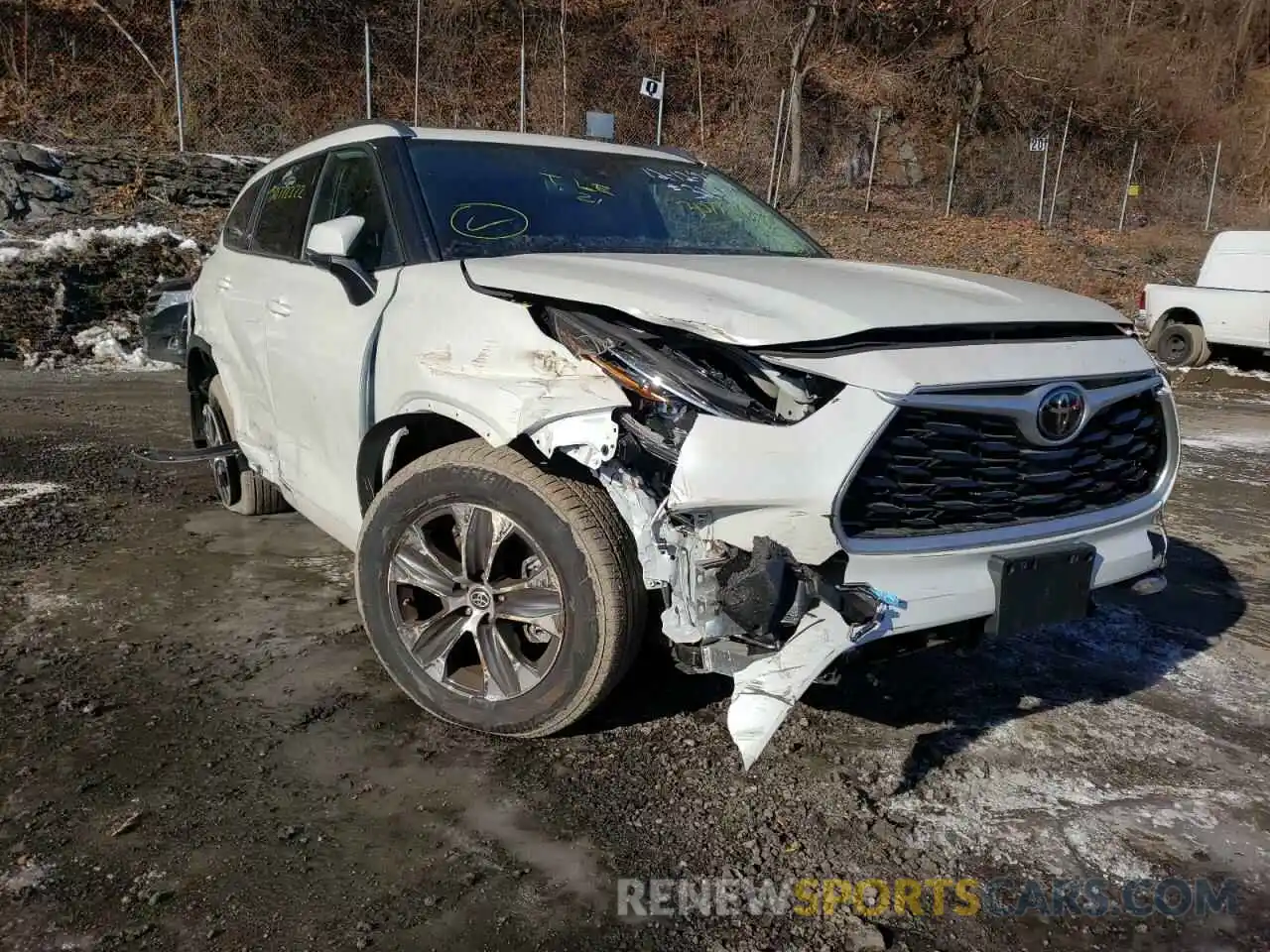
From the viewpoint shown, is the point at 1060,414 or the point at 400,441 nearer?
the point at 1060,414

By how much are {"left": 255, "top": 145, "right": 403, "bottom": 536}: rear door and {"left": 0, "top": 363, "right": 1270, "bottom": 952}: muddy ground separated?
63cm

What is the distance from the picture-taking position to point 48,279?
35.9 feet

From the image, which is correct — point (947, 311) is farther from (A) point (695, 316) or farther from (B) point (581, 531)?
(B) point (581, 531)

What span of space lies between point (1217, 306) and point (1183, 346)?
64cm

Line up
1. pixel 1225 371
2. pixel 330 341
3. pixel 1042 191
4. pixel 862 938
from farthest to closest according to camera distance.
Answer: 1. pixel 1042 191
2. pixel 1225 371
3. pixel 330 341
4. pixel 862 938

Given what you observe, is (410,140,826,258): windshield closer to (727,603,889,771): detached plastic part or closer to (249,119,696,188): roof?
(249,119,696,188): roof

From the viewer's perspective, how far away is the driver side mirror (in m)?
3.20

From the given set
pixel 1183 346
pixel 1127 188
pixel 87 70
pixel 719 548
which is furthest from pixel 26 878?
pixel 1127 188

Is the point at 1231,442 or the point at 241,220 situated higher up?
the point at 241,220

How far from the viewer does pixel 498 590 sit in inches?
113

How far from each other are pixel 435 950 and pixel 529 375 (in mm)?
1408

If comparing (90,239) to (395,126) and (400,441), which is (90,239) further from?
(400,441)

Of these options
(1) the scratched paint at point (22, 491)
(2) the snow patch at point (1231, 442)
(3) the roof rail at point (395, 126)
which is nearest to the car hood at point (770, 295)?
(3) the roof rail at point (395, 126)

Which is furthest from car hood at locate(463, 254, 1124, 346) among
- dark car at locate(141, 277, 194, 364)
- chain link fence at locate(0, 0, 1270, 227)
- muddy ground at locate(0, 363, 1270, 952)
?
chain link fence at locate(0, 0, 1270, 227)
